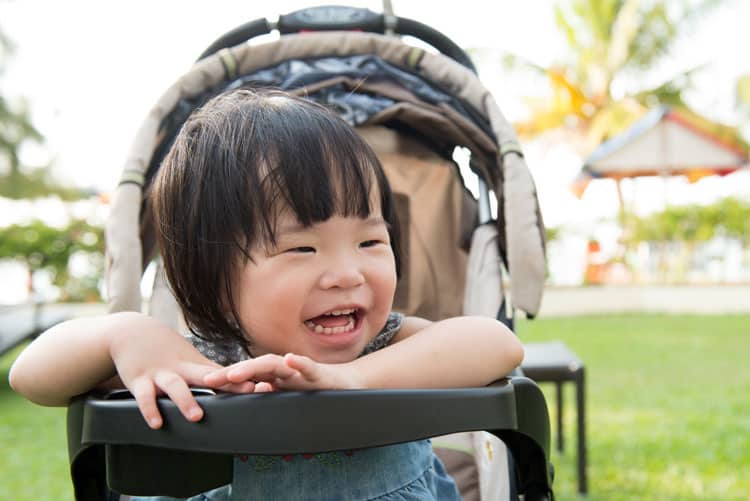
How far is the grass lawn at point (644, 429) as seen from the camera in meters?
3.04

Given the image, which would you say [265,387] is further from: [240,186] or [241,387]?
[240,186]

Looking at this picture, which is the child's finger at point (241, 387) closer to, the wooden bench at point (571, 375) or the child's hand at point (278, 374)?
the child's hand at point (278, 374)

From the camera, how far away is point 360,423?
2.90 feet

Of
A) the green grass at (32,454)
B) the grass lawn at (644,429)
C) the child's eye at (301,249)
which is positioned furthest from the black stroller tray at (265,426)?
the green grass at (32,454)

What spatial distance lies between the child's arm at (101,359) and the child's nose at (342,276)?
18cm

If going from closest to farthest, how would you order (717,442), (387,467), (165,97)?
1. (387,467)
2. (165,97)
3. (717,442)

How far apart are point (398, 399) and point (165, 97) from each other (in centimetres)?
121

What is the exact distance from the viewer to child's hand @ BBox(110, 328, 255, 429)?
90 cm

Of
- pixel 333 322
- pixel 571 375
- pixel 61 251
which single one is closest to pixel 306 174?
pixel 333 322

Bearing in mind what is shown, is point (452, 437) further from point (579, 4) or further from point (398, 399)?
point (579, 4)

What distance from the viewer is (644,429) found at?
151 inches

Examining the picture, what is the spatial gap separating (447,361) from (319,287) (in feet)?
0.65

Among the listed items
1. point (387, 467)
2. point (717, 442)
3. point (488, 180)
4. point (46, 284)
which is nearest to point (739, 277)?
point (717, 442)

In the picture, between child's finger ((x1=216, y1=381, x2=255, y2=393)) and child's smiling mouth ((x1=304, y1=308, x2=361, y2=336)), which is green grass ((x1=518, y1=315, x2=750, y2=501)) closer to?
child's smiling mouth ((x1=304, y1=308, x2=361, y2=336))
